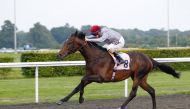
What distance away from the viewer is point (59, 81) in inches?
571

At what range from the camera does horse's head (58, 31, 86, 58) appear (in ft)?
25.2

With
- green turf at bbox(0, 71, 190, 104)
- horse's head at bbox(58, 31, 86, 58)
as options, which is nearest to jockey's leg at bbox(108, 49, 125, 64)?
horse's head at bbox(58, 31, 86, 58)

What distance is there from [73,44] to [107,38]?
677 mm

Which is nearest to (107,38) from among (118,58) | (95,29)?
(95,29)

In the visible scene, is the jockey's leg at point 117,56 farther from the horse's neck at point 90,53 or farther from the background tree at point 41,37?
the background tree at point 41,37

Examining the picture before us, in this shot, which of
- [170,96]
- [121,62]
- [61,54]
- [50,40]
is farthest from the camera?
[50,40]

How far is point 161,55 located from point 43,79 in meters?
6.37

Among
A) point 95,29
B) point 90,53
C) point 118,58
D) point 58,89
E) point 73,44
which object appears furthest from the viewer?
point 58,89

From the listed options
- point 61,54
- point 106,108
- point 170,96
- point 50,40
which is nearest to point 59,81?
point 170,96

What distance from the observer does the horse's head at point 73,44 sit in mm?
7684

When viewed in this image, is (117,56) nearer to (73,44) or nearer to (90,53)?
(90,53)

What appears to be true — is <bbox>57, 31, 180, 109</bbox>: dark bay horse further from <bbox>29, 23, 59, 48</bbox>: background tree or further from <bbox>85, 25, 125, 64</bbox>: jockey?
<bbox>29, 23, 59, 48</bbox>: background tree

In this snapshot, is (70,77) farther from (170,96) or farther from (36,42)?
(36,42)

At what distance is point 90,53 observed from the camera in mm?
7977
